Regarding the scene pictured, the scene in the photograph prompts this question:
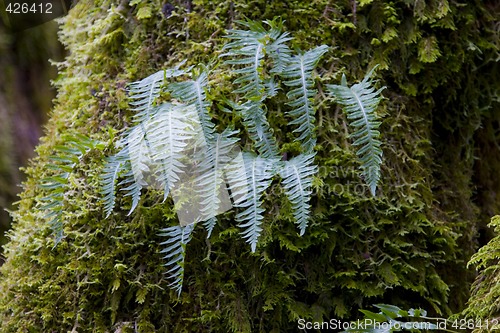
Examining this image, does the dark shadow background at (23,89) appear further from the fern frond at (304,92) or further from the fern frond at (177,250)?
the fern frond at (304,92)

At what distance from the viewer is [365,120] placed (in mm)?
1867

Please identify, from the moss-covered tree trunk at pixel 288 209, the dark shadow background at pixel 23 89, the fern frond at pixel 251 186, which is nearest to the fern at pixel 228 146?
the fern frond at pixel 251 186

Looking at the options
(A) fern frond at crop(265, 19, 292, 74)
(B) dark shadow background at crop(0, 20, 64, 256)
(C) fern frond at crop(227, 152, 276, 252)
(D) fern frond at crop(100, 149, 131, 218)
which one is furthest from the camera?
(B) dark shadow background at crop(0, 20, 64, 256)

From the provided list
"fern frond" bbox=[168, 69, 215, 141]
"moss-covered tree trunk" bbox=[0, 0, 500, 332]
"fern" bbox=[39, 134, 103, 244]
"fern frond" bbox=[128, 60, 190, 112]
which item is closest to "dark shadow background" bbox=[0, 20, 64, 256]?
"moss-covered tree trunk" bbox=[0, 0, 500, 332]

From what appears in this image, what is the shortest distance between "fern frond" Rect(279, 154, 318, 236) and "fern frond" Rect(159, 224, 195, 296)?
0.40 meters

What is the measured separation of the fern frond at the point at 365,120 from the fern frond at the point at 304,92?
0.11m

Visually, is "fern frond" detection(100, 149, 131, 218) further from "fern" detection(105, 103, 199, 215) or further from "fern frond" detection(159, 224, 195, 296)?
"fern frond" detection(159, 224, 195, 296)

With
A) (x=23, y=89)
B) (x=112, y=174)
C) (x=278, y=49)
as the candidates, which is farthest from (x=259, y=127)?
(x=23, y=89)

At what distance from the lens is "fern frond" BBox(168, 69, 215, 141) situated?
6.02 feet

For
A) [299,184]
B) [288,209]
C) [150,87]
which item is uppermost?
[150,87]

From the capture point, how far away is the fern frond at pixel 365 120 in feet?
6.02

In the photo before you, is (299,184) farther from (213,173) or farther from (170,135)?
Result: (170,135)

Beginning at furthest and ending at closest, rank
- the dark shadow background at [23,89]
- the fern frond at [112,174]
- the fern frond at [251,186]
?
1. the dark shadow background at [23,89]
2. the fern frond at [112,174]
3. the fern frond at [251,186]

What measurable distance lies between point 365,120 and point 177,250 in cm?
90
